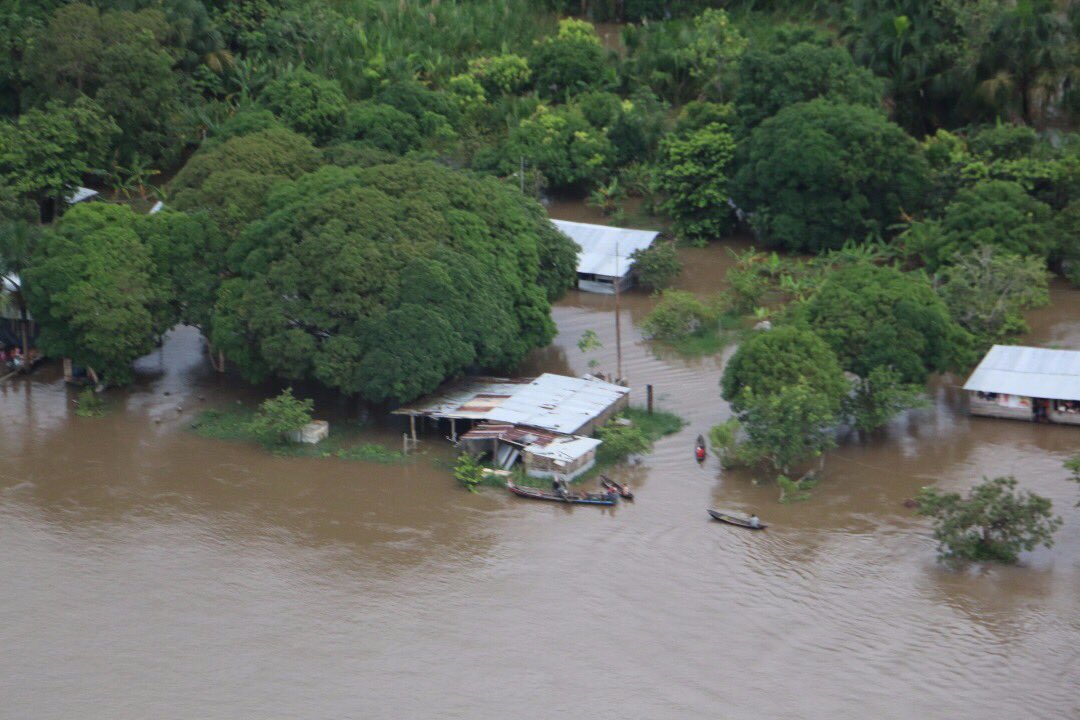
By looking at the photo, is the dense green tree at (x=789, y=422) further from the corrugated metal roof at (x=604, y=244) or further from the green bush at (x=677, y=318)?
the corrugated metal roof at (x=604, y=244)

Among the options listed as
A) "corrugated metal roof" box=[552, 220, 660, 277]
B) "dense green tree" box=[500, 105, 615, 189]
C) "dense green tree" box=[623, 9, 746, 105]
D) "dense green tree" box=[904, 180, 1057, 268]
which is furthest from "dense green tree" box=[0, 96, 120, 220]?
"dense green tree" box=[904, 180, 1057, 268]

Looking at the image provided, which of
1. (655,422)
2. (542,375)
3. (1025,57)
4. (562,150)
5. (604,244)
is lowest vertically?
(655,422)

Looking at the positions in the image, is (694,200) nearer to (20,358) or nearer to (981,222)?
(981,222)

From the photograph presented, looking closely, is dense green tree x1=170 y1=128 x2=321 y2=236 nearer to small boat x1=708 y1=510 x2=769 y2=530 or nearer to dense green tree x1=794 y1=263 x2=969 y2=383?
dense green tree x1=794 y1=263 x2=969 y2=383

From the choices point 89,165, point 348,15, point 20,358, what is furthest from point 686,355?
point 348,15

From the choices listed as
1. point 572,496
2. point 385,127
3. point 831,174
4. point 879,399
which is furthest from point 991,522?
point 385,127

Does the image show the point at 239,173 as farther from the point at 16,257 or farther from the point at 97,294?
the point at 16,257
